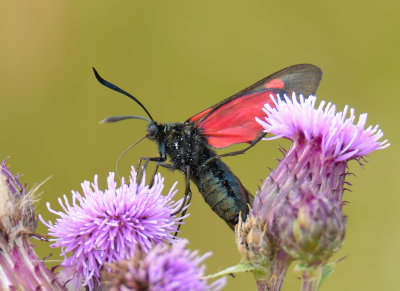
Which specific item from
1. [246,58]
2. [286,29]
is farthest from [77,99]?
[286,29]

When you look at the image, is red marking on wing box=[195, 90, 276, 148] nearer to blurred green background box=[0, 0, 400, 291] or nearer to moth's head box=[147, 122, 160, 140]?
moth's head box=[147, 122, 160, 140]

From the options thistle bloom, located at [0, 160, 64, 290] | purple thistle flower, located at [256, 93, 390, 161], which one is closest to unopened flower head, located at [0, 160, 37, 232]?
thistle bloom, located at [0, 160, 64, 290]

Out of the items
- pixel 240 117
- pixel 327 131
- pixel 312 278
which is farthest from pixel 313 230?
pixel 240 117

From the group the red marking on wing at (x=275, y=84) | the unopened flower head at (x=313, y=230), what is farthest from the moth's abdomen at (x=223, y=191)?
the unopened flower head at (x=313, y=230)

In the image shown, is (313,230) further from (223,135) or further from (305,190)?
(223,135)

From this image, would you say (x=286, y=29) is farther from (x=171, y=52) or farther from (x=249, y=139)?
(x=249, y=139)
